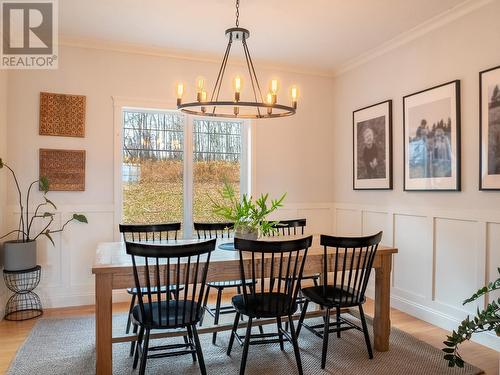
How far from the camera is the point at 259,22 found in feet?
11.1

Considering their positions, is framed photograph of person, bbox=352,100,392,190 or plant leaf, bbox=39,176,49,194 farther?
framed photograph of person, bbox=352,100,392,190

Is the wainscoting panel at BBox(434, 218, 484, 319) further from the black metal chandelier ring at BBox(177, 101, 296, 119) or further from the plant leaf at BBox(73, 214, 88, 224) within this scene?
the plant leaf at BBox(73, 214, 88, 224)

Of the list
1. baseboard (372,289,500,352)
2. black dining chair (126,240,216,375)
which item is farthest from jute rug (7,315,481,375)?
baseboard (372,289,500,352)

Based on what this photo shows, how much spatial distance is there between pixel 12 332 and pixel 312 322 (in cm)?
259

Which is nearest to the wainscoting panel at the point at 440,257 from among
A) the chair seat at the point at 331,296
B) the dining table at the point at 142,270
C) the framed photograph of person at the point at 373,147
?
the framed photograph of person at the point at 373,147

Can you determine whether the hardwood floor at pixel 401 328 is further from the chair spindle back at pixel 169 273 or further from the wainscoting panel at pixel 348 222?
the chair spindle back at pixel 169 273

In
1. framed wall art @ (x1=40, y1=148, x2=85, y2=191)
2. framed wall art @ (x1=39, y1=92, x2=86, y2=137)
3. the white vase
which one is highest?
framed wall art @ (x1=39, y1=92, x2=86, y2=137)

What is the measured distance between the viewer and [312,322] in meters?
3.41

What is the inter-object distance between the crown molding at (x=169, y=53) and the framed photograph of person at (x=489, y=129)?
2.15 meters

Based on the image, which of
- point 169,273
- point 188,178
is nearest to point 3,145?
point 188,178

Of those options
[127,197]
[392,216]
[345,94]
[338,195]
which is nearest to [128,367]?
[127,197]

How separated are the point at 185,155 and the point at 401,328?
2.82m

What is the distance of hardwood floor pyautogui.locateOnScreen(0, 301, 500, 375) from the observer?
105 inches

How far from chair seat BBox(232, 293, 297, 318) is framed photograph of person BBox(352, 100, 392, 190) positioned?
1989 millimetres
